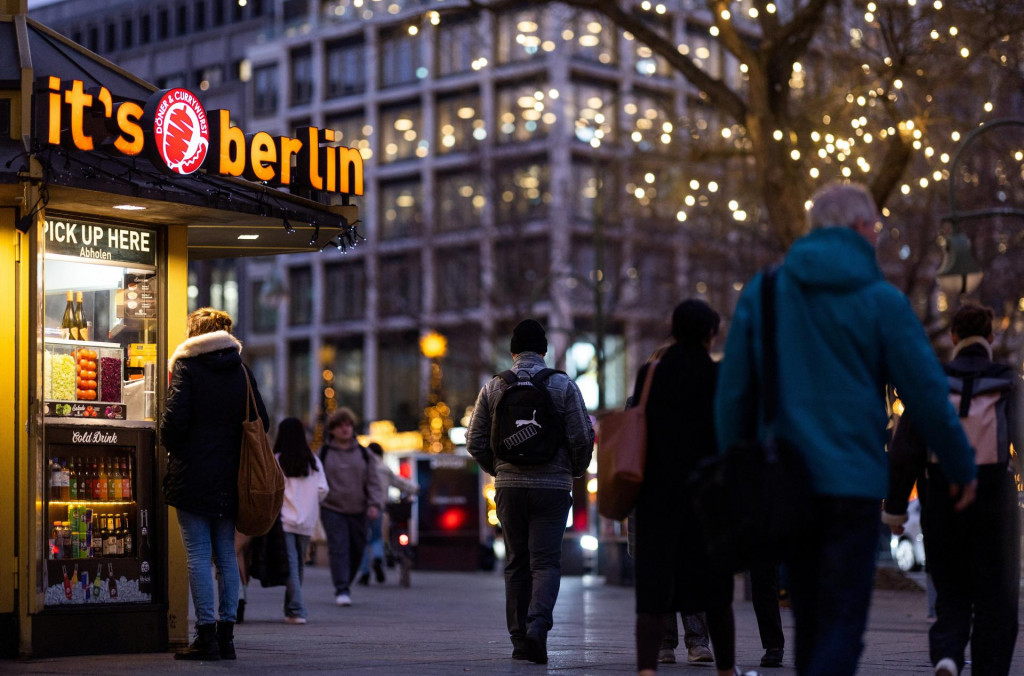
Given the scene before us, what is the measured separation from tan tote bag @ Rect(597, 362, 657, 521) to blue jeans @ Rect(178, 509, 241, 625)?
3.34 m

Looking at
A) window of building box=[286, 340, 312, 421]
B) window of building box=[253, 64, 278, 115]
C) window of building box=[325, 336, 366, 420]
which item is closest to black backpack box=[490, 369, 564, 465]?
window of building box=[325, 336, 366, 420]

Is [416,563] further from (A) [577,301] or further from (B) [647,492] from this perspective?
(A) [577,301]

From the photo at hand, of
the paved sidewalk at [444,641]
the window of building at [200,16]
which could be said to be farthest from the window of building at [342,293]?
the paved sidewalk at [444,641]

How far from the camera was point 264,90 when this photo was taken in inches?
3300

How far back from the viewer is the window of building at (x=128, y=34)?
8569cm

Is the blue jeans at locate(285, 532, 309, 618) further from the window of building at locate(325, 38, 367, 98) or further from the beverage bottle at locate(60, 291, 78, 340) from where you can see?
the window of building at locate(325, 38, 367, 98)

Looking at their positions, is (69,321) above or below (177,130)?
below

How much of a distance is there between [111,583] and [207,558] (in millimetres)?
992

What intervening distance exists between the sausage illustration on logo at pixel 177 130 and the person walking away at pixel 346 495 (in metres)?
8.32

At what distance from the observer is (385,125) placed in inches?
3127

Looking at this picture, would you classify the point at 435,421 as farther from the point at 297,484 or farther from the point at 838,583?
the point at 838,583

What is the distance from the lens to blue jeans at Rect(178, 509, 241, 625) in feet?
33.9

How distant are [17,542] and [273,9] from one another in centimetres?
7608

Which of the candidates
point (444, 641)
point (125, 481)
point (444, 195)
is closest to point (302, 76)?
point (444, 195)
